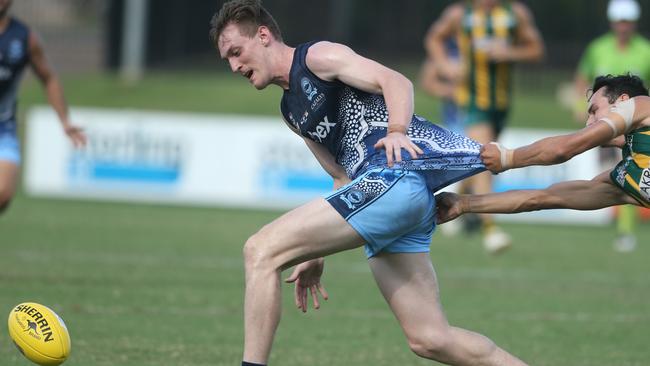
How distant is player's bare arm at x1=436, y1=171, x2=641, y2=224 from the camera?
19.9 ft

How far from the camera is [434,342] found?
5785 mm

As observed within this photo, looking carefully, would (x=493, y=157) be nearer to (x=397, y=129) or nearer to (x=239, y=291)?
(x=397, y=129)

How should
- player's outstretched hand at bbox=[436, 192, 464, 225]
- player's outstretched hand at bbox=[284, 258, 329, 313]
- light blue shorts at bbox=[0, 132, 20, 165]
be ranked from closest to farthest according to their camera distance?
player's outstretched hand at bbox=[436, 192, 464, 225]
player's outstretched hand at bbox=[284, 258, 329, 313]
light blue shorts at bbox=[0, 132, 20, 165]

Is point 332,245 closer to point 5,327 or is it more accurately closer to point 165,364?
point 165,364

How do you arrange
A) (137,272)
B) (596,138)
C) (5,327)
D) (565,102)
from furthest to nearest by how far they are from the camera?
(565,102), (137,272), (5,327), (596,138)

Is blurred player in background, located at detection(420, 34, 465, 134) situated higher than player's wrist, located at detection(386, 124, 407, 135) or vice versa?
blurred player in background, located at detection(420, 34, 465, 134)

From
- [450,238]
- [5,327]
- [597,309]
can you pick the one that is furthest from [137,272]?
[450,238]

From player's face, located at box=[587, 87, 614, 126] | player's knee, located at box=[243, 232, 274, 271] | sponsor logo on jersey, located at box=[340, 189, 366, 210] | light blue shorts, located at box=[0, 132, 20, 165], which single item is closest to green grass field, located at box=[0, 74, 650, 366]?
light blue shorts, located at box=[0, 132, 20, 165]

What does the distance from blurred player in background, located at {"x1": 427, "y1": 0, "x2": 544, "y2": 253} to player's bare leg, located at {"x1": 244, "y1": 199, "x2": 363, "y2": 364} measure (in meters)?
8.49

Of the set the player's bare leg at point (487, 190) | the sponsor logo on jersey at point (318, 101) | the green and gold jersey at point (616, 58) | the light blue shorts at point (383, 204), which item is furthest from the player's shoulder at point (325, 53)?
the green and gold jersey at point (616, 58)

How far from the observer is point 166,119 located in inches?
698

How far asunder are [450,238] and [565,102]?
1027 centimetres

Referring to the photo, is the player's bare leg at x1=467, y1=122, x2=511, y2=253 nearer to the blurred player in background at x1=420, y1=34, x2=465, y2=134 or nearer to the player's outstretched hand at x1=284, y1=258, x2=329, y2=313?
the blurred player in background at x1=420, y1=34, x2=465, y2=134

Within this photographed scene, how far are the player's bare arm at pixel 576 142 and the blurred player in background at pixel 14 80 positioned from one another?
17.4 ft
